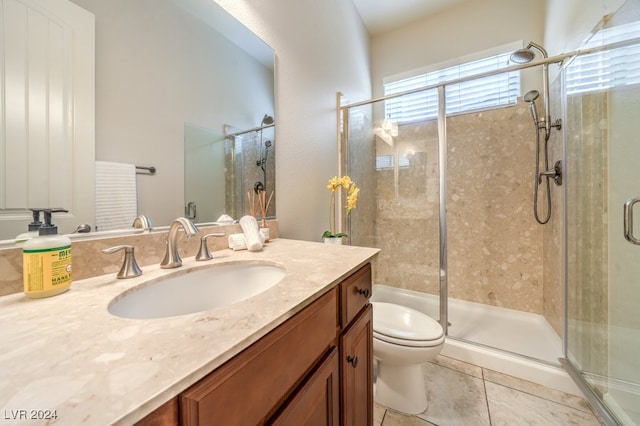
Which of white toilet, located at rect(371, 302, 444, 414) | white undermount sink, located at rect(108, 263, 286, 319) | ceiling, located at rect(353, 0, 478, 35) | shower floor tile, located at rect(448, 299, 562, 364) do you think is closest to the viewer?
white undermount sink, located at rect(108, 263, 286, 319)

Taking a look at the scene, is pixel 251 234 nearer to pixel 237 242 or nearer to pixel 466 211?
pixel 237 242

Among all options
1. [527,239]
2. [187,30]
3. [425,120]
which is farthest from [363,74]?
[527,239]

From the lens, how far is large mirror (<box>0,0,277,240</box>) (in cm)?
67

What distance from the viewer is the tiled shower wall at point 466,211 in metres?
1.90

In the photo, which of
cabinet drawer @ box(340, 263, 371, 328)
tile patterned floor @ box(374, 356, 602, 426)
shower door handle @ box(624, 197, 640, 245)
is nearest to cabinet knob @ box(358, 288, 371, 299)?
cabinet drawer @ box(340, 263, 371, 328)

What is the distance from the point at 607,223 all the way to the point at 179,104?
6.28 ft

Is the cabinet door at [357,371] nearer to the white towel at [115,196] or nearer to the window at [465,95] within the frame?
the white towel at [115,196]

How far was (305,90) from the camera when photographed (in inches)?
57.9

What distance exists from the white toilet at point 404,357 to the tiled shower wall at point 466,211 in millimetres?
923

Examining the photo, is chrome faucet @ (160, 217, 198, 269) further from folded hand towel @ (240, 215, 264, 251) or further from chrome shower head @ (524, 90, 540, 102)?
chrome shower head @ (524, 90, 540, 102)

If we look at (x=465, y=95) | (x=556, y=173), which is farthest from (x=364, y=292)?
(x=465, y=95)

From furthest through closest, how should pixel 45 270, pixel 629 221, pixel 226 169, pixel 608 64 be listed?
pixel 608 64 → pixel 226 169 → pixel 629 221 → pixel 45 270

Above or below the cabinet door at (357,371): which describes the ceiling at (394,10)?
above

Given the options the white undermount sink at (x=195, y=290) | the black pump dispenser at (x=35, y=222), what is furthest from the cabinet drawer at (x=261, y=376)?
the black pump dispenser at (x=35, y=222)
